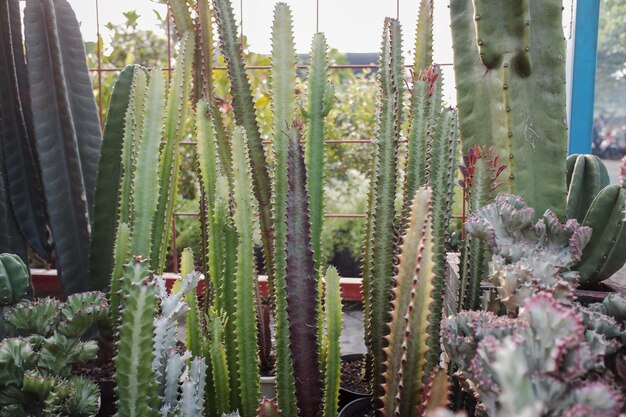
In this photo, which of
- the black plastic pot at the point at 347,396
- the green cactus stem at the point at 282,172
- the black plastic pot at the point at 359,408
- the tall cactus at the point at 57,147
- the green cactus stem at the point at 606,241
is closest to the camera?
the green cactus stem at the point at 282,172

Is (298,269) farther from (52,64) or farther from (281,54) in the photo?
(52,64)

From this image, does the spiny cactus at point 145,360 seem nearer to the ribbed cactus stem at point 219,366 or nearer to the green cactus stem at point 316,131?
the ribbed cactus stem at point 219,366

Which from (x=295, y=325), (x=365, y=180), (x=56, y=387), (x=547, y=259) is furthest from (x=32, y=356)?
(x=365, y=180)

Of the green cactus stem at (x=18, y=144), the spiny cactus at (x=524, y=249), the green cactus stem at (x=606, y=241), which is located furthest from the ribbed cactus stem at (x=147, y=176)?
the green cactus stem at (x=606, y=241)

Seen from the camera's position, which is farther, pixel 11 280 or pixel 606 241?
pixel 606 241

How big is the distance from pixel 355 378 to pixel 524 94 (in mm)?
936

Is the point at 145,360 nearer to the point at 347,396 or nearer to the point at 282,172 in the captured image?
the point at 282,172

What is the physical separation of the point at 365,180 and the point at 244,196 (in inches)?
140

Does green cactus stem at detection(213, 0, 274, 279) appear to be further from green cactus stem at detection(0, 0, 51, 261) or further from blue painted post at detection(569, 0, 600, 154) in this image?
blue painted post at detection(569, 0, 600, 154)

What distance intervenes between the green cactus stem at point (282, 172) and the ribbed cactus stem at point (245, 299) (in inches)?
2.3

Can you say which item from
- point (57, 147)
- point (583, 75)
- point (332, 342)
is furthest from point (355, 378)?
point (583, 75)

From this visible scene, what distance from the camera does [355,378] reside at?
1.85 m

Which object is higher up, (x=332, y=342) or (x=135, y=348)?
(x=135, y=348)

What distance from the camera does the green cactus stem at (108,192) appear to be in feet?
6.15
